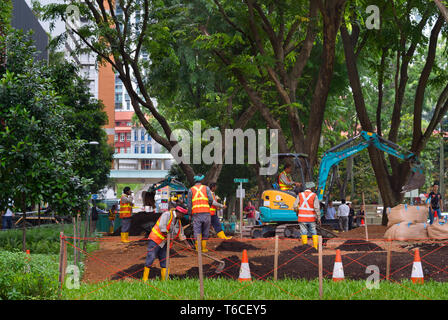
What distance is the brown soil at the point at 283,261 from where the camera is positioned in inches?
514

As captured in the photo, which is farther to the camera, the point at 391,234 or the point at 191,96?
the point at 191,96

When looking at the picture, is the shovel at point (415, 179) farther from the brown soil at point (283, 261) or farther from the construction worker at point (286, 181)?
the brown soil at point (283, 261)

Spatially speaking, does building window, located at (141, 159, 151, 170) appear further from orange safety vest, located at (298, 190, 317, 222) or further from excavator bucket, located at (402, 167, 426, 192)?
orange safety vest, located at (298, 190, 317, 222)

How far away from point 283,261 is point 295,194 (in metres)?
7.18

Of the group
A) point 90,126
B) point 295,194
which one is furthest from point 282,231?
point 90,126

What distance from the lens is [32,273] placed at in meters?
Result: 10.5

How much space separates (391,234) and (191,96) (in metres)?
16.2

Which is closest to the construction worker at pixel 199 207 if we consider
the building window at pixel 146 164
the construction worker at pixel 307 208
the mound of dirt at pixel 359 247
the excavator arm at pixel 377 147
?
the construction worker at pixel 307 208

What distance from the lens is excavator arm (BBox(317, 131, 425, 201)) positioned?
23484 millimetres

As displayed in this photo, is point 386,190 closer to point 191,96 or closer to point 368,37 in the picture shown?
point 368,37

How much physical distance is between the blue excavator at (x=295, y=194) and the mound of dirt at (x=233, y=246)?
104 inches

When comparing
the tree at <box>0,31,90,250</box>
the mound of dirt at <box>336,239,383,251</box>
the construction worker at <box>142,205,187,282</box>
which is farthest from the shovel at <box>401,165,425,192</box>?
the construction worker at <box>142,205,187,282</box>
